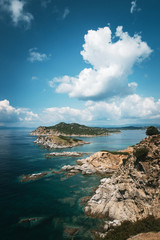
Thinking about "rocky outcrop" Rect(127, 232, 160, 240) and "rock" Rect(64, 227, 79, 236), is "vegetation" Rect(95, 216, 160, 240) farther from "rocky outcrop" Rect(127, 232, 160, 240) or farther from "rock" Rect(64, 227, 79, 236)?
"rock" Rect(64, 227, 79, 236)

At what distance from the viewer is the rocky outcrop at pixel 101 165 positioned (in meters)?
51.4

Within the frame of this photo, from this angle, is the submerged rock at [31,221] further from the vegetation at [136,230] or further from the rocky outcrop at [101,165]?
the rocky outcrop at [101,165]

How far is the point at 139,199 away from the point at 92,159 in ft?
113

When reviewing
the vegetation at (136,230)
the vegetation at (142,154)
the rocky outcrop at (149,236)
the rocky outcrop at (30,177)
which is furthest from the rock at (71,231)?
the rocky outcrop at (30,177)

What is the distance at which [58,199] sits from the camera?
31.2 metres

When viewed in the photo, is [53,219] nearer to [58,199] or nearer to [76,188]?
[58,199]

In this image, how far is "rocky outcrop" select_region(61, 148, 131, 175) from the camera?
51394mm

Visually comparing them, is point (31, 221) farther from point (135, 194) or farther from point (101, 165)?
point (101, 165)

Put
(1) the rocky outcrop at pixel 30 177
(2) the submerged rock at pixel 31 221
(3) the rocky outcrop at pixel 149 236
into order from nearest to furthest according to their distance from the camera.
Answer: (3) the rocky outcrop at pixel 149 236 < (2) the submerged rock at pixel 31 221 < (1) the rocky outcrop at pixel 30 177

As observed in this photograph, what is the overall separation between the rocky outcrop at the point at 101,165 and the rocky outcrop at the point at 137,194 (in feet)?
71.1

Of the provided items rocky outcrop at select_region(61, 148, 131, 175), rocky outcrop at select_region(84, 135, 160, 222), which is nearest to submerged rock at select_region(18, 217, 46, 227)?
rocky outcrop at select_region(84, 135, 160, 222)

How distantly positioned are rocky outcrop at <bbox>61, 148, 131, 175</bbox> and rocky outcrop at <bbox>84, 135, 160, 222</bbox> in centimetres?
2167

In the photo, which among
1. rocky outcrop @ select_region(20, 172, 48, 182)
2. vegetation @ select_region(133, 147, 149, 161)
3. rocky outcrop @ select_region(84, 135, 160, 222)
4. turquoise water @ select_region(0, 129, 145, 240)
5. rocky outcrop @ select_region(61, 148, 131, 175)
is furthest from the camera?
rocky outcrop @ select_region(61, 148, 131, 175)

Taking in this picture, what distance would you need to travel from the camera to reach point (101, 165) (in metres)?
55.2
